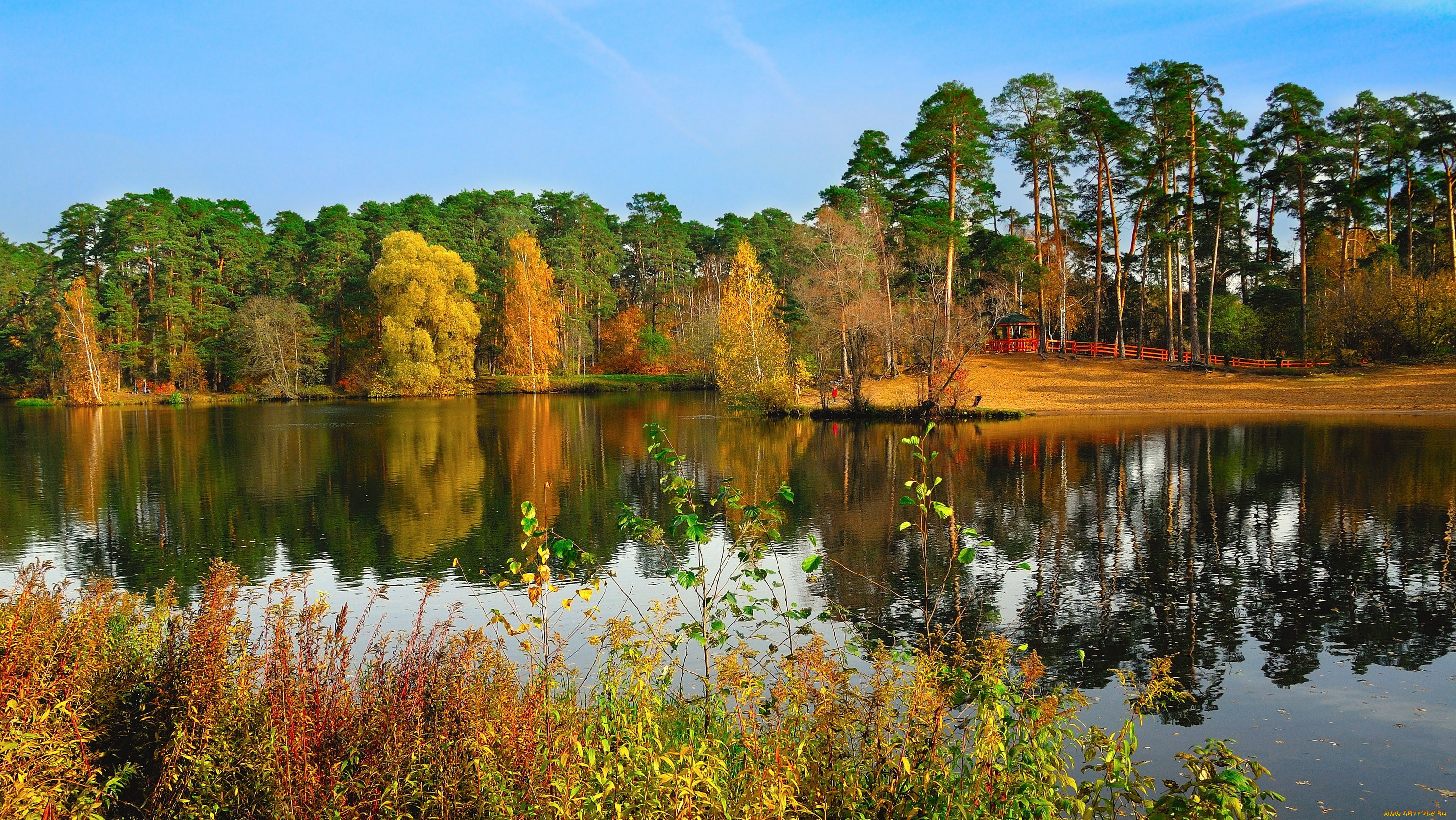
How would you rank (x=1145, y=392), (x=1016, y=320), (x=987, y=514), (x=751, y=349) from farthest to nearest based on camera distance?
(x=1016, y=320) → (x=1145, y=392) → (x=751, y=349) → (x=987, y=514)

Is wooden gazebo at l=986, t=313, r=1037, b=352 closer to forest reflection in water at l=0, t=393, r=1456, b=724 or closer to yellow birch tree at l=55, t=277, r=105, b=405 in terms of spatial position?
forest reflection in water at l=0, t=393, r=1456, b=724

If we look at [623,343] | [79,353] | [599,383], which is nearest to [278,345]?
[79,353]

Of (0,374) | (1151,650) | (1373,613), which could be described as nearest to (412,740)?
(1151,650)

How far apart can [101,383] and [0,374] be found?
11.8 m

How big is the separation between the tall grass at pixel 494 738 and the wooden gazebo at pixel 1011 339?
49095 millimetres

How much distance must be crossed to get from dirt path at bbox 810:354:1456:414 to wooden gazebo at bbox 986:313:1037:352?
496cm

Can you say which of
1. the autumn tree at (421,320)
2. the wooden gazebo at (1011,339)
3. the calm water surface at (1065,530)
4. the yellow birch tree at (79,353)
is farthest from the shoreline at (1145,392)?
the yellow birch tree at (79,353)

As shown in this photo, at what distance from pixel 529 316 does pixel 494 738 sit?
205 feet

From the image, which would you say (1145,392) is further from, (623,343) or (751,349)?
(623,343)

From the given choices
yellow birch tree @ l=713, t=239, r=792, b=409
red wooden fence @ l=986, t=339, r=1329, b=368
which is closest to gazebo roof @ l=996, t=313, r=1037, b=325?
red wooden fence @ l=986, t=339, r=1329, b=368

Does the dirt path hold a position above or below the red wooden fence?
below

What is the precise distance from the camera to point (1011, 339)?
174 ft

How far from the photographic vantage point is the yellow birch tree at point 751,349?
127ft

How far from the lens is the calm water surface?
287 inches
